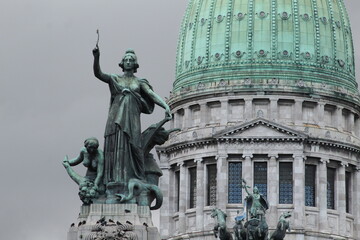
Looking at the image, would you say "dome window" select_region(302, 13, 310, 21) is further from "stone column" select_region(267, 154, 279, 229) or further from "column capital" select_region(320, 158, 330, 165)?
"stone column" select_region(267, 154, 279, 229)

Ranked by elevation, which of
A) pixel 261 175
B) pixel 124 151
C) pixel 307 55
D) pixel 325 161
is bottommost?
pixel 124 151

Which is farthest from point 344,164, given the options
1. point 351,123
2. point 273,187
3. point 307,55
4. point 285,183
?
point 307,55

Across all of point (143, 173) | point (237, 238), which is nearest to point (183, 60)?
point (237, 238)

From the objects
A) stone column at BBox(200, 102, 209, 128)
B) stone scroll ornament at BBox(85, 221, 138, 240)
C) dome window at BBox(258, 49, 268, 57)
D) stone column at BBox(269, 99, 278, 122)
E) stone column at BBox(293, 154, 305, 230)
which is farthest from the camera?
dome window at BBox(258, 49, 268, 57)

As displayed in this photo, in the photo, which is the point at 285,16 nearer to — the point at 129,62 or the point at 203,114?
the point at 203,114

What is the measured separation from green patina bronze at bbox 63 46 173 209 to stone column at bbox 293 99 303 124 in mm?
99019

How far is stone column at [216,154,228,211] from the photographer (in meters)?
129

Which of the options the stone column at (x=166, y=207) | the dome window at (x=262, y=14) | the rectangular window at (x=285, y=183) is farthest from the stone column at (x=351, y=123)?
the stone column at (x=166, y=207)

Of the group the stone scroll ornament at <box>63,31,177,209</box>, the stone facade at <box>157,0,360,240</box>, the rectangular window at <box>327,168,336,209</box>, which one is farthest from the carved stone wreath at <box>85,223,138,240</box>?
the rectangular window at <box>327,168,336,209</box>

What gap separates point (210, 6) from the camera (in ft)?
438

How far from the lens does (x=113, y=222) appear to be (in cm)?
3058

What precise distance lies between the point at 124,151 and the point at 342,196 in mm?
101815

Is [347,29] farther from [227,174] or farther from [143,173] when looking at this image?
[143,173]

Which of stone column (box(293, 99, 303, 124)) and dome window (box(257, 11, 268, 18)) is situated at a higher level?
dome window (box(257, 11, 268, 18))
